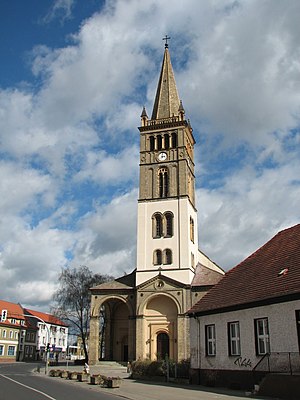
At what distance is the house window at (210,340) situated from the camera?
22297mm

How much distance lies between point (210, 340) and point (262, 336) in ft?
14.2

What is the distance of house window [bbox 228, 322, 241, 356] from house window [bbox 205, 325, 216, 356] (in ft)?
4.83

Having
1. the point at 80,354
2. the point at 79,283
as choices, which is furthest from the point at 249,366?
the point at 80,354

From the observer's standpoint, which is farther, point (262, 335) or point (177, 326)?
point (177, 326)

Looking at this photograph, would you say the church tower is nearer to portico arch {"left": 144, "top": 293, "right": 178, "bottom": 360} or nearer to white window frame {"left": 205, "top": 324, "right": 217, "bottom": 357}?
portico arch {"left": 144, "top": 293, "right": 178, "bottom": 360}

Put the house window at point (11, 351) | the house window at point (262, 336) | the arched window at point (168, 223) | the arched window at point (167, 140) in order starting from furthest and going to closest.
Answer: the house window at point (11, 351), the arched window at point (167, 140), the arched window at point (168, 223), the house window at point (262, 336)

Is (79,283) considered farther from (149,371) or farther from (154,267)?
(149,371)

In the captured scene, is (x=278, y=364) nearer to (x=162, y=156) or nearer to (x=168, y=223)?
(x=168, y=223)

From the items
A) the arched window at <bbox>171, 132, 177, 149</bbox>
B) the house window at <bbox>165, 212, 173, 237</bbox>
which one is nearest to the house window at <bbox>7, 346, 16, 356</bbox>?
the house window at <bbox>165, 212, 173, 237</bbox>

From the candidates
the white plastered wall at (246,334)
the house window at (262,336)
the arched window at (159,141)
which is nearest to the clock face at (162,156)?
the arched window at (159,141)

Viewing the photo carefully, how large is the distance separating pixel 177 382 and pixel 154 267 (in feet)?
73.8

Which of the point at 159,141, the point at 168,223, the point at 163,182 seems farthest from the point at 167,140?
the point at 168,223

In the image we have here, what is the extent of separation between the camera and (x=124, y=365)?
147 ft

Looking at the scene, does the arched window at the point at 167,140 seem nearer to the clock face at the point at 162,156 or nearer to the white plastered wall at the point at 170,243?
the clock face at the point at 162,156
